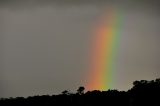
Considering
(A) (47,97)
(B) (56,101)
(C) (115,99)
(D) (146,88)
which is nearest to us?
(D) (146,88)

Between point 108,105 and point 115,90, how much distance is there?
2192 cm

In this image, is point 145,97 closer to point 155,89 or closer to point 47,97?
point 155,89

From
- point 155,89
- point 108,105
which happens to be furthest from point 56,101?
point 155,89

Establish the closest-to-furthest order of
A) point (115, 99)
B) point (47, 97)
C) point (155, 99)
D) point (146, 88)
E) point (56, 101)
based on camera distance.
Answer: point (155, 99), point (146, 88), point (115, 99), point (56, 101), point (47, 97)

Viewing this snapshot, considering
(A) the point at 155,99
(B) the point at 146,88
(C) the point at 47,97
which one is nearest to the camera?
(A) the point at 155,99

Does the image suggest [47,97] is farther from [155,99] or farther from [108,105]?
[155,99]

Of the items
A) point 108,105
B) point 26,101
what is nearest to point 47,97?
point 26,101

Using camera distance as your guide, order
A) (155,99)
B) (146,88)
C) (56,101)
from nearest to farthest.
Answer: (155,99), (146,88), (56,101)

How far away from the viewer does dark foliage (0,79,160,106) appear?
475ft

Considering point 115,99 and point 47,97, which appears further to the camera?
point 47,97

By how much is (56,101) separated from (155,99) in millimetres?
41835

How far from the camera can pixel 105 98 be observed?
543 feet

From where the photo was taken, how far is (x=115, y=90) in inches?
6998

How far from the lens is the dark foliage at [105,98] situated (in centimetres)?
14475
